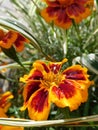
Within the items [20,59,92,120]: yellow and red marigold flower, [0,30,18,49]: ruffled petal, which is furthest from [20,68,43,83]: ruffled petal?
[0,30,18,49]: ruffled petal

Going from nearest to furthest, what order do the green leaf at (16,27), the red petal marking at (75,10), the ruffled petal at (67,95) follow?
the ruffled petal at (67,95), the green leaf at (16,27), the red petal marking at (75,10)

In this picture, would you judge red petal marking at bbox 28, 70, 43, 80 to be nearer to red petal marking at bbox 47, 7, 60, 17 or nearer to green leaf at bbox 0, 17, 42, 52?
green leaf at bbox 0, 17, 42, 52

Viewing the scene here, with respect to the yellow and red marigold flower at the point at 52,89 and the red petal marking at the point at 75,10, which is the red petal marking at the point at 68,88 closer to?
the yellow and red marigold flower at the point at 52,89

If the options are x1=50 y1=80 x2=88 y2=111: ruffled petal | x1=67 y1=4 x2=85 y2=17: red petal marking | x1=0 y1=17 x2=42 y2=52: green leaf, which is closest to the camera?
x1=50 y1=80 x2=88 y2=111: ruffled petal

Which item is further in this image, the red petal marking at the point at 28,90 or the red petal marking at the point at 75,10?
the red petal marking at the point at 75,10

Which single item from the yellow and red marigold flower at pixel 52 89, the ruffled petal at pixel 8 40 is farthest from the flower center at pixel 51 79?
the ruffled petal at pixel 8 40

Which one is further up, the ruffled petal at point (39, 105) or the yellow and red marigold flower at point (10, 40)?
the yellow and red marigold flower at point (10, 40)

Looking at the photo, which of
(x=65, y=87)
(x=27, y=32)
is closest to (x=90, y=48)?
(x=27, y=32)
